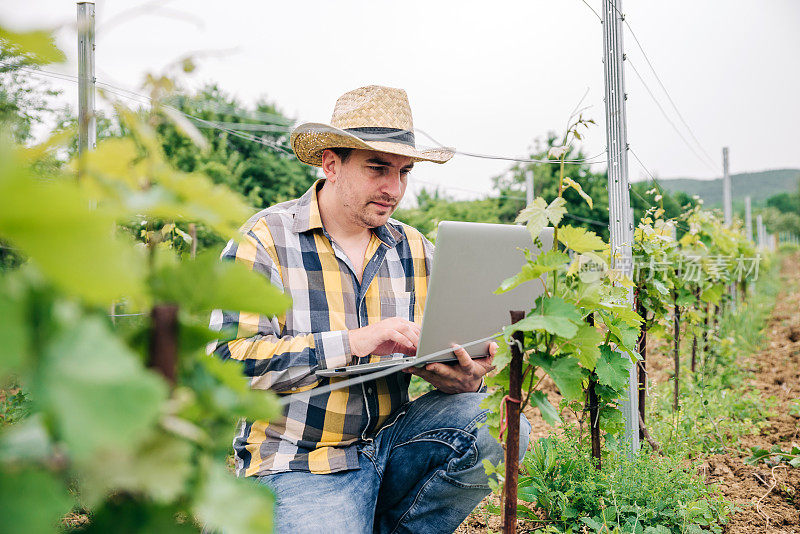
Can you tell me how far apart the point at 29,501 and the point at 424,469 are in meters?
1.72

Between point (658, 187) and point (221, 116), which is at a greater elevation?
point (221, 116)

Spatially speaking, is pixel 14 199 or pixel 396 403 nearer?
pixel 14 199

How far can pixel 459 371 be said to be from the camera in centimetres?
185

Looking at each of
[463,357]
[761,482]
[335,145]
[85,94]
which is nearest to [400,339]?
[463,357]

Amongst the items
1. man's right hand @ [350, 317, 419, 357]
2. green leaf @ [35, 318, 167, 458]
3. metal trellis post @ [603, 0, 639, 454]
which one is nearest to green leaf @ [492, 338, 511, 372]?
man's right hand @ [350, 317, 419, 357]

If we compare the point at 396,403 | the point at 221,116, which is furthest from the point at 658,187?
the point at 221,116

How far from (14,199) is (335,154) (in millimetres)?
1968

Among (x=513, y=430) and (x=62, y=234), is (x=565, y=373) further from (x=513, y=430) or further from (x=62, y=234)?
(x=62, y=234)

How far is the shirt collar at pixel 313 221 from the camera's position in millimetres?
Answer: 2076

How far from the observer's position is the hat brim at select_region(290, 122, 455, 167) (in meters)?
2.09

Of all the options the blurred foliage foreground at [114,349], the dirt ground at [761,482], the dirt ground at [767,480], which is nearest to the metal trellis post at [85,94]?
the blurred foliage foreground at [114,349]

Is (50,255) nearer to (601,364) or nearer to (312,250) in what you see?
(312,250)

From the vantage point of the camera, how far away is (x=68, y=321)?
0.39m

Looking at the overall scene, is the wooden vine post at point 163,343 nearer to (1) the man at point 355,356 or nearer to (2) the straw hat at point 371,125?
(1) the man at point 355,356
